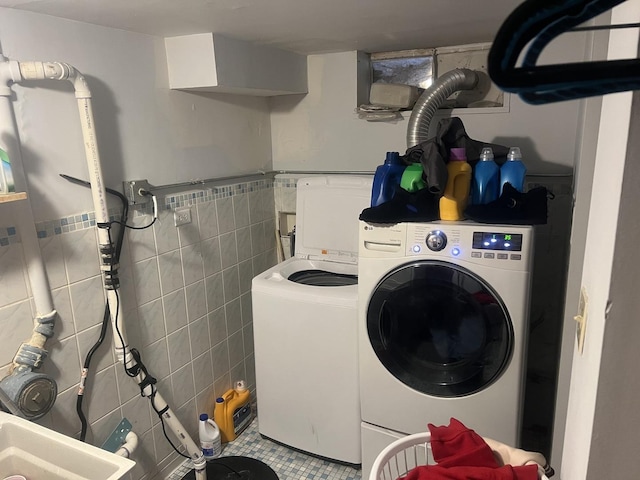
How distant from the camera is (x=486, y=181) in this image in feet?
5.22

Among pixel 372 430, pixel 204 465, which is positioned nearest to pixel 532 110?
pixel 372 430

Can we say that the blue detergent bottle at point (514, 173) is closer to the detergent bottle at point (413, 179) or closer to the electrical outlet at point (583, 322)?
the detergent bottle at point (413, 179)

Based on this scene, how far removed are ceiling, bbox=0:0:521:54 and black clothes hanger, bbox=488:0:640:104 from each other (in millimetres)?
1189

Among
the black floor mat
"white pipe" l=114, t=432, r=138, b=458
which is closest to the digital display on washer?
the black floor mat

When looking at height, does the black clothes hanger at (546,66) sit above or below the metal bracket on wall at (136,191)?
above

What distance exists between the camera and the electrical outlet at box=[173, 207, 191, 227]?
194 centimetres

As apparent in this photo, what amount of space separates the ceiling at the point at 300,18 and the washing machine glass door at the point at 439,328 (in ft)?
2.80

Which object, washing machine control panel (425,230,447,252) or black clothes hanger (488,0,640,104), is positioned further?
washing machine control panel (425,230,447,252)

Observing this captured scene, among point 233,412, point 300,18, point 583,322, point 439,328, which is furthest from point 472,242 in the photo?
point 233,412

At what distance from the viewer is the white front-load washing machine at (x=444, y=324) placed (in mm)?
1498

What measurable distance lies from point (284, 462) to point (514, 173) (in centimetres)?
153

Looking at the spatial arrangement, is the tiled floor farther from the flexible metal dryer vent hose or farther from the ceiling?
the ceiling

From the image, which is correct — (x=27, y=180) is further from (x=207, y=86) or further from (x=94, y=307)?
(x=207, y=86)

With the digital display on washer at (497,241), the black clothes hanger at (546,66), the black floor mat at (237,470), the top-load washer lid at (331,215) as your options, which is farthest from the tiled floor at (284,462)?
the black clothes hanger at (546,66)
